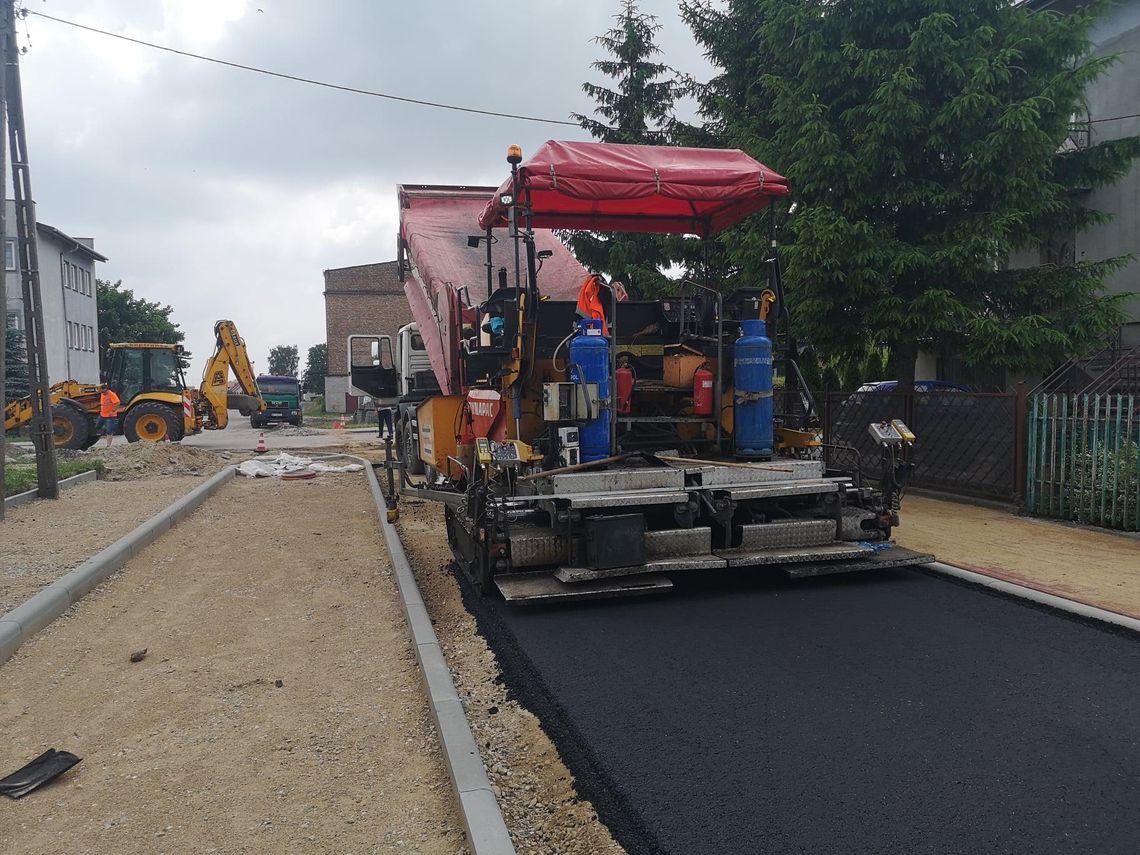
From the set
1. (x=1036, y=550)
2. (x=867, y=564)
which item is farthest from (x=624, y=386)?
(x=1036, y=550)

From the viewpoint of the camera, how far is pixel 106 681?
4.74m

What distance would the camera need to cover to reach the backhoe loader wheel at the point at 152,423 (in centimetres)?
2045

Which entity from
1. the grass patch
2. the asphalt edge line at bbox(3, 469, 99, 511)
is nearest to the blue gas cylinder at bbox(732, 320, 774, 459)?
the asphalt edge line at bbox(3, 469, 99, 511)

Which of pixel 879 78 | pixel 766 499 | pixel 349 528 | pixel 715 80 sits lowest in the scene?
pixel 349 528

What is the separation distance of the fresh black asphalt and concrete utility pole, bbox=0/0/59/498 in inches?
341

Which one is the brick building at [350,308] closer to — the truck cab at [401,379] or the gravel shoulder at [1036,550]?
the truck cab at [401,379]

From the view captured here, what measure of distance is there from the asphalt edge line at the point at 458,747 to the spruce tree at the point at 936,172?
7.70 m

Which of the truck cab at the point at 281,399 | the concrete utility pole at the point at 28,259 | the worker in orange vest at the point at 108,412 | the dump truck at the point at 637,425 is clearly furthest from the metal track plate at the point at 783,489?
the truck cab at the point at 281,399

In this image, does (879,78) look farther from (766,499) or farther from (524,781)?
(524,781)

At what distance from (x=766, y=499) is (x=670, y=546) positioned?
103 centimetres

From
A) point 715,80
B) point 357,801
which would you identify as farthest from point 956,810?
point 715,80

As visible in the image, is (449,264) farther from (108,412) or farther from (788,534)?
(108,412)

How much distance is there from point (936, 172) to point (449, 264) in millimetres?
6874

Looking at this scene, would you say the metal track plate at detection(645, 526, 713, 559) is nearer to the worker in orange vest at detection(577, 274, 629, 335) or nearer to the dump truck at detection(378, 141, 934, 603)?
the dump truck at detection(378, 141, 934, 603)
